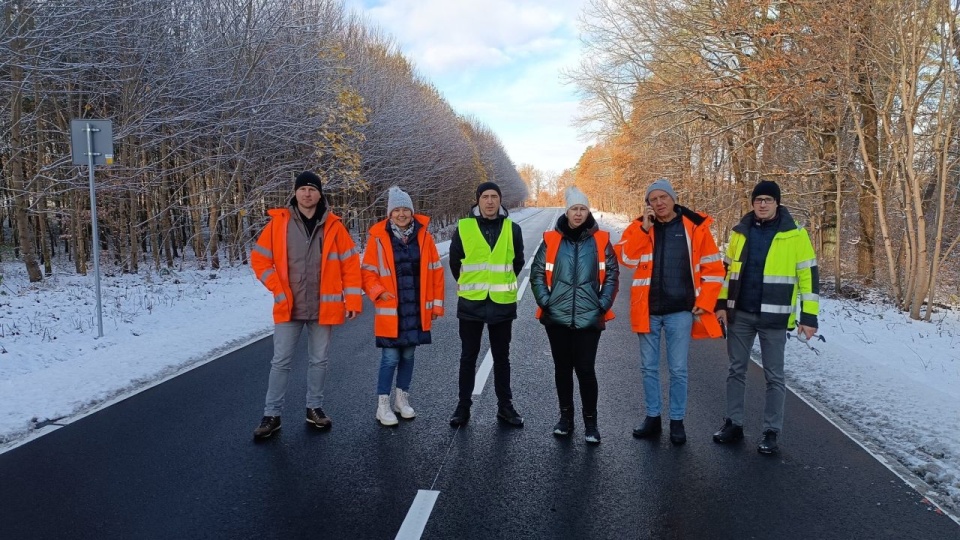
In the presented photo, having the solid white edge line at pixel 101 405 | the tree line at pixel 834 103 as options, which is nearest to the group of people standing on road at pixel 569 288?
the solid white edge line at pixel 101 405

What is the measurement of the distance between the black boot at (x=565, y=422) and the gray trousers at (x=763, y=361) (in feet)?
4.03

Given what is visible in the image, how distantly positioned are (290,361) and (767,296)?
3682 mm

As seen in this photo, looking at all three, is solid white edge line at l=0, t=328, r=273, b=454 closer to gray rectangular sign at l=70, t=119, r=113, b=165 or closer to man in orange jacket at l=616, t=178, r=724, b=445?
gray rectangular sign at l=70, t=119, r=113, b=165

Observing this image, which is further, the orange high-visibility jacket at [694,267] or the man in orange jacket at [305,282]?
the man in orange jacket at [305,282]

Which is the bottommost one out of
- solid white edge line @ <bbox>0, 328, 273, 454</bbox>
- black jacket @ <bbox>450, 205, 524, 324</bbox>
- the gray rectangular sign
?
solid white edge line @ <bbox>0, 328, 273, 454</bbox>

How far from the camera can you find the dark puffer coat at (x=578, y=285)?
178 inches

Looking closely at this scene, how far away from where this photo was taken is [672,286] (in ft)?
15.0

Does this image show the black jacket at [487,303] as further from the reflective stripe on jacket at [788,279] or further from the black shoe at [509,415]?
the reflective stripe on jacket at [788,279]

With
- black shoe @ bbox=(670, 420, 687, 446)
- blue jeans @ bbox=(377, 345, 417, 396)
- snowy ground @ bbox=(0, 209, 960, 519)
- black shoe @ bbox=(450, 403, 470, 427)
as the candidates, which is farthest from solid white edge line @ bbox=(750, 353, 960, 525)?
blue jeans @ bbox=(377, 345, 417, 396)

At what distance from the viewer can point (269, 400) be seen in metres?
4.74

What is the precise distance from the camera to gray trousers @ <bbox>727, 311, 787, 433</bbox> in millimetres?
4496

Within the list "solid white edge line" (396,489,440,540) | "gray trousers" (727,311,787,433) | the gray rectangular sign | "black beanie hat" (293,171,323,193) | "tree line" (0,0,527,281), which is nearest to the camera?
"solid white edge line" (396,489,440,540)

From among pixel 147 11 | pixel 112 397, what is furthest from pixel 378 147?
pixel 112 397

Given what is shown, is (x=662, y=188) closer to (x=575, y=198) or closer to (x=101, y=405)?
(x=575, y=198)
